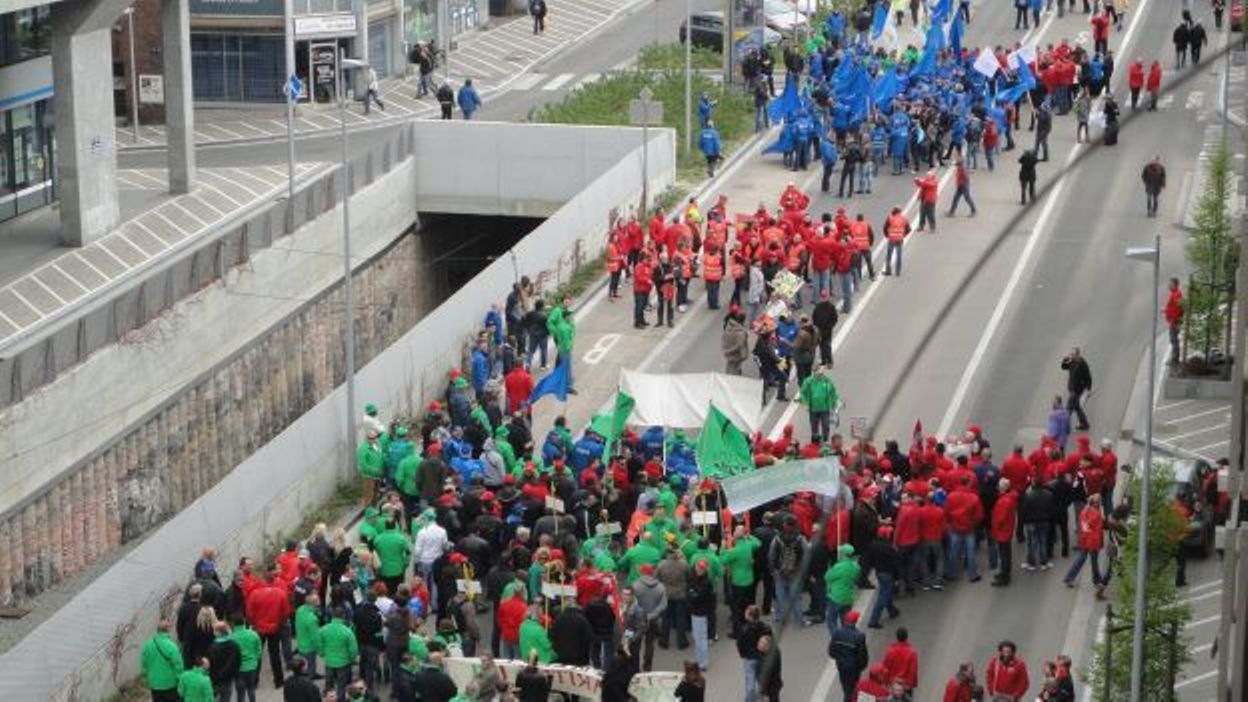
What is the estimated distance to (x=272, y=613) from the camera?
29.3m

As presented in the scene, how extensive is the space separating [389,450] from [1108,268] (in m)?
18.0

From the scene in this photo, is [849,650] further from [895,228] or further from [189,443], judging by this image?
[895,228]

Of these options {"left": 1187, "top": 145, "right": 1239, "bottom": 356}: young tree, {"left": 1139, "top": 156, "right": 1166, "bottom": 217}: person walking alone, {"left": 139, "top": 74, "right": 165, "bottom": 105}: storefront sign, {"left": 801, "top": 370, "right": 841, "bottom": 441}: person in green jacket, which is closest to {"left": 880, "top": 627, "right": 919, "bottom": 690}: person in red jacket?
{"left": 801, "top": 370, "right": 841, "bottom": 441}: person in green jacket

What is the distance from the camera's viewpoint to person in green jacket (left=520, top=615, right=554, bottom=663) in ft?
92.5

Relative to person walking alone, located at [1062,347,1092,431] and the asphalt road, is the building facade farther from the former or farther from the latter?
person walking alone, located at [1062,347,1092,431]

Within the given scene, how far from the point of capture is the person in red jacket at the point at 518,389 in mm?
38875

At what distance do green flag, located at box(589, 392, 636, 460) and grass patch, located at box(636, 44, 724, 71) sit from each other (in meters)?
31.2

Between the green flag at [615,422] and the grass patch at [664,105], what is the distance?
23875mm

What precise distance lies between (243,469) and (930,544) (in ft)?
28.5

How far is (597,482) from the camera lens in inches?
1292

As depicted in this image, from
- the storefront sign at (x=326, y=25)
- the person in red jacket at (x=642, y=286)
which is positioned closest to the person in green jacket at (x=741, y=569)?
the person in red jacket at (x=642, y=286)

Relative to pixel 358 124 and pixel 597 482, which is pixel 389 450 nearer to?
pixel 597 482

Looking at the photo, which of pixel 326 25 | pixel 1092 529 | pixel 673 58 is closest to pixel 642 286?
pixel 1092 529

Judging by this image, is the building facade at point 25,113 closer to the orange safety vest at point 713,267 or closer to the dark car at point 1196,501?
the orange safety vest at point 713,267
